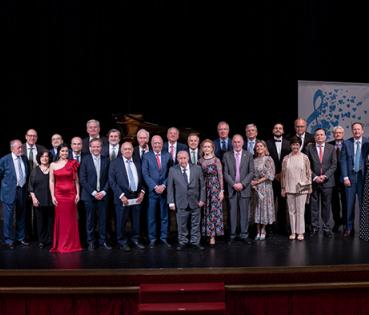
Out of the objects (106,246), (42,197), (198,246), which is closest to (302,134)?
(198,246)

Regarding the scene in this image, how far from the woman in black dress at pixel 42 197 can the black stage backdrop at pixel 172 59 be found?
320 centimetres

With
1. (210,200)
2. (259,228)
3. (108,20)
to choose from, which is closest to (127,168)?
(210,200)

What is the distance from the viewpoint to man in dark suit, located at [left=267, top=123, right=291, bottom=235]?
21.5ft

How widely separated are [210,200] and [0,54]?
5.21 metres

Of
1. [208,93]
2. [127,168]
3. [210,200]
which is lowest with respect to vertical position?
[210,200]

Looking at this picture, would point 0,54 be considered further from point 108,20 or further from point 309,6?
point 309,6

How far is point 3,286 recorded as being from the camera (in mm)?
4836

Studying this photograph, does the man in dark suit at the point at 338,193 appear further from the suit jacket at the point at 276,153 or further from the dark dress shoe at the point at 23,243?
the dark dress shoe at the point at 23,243

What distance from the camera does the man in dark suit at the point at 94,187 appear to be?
585cm

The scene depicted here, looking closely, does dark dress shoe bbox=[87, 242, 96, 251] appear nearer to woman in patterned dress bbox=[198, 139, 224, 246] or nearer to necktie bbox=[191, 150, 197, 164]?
woman in patterned dress bbox=[198, 139, 224, 246]

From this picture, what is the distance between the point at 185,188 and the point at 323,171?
189cm

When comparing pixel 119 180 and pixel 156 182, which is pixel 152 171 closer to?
pixel 156 182

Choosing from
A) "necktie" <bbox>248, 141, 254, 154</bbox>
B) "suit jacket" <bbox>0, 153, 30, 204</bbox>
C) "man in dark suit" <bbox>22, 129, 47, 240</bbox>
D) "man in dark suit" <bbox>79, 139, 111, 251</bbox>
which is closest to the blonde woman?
"necktie" <bbox>248, 141, 254, 154</bbox>

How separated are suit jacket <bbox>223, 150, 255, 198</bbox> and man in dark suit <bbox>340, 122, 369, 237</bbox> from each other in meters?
1.28
